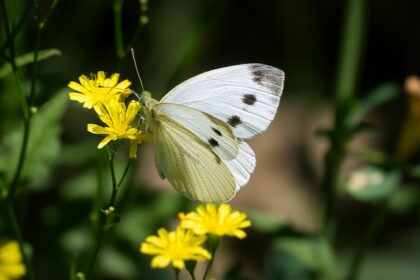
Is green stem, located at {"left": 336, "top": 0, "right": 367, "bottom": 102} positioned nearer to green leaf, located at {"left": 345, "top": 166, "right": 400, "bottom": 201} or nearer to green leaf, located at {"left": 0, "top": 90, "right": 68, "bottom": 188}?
green leaf, located at {"left": 345, "top": 166, "right": 400, "bottom": 201}

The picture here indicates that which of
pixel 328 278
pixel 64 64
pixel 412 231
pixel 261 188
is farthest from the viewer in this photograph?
pixel 261 188

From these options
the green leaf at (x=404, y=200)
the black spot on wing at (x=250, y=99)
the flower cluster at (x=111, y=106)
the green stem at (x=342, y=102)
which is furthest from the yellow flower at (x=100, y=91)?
the green leaf at (x=404, y=200)

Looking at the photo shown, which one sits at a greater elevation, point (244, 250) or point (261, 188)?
point (261, 188)

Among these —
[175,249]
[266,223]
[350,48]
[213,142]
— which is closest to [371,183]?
[266,223]

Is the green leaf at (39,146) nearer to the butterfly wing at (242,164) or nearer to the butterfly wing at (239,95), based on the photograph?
the butterfly wing at (239,95)

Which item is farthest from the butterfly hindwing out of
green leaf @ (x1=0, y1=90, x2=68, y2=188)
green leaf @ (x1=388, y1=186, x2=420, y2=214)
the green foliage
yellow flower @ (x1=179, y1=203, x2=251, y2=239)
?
green leaf @ (x1=388, y1=186, x2=420, y2=214)

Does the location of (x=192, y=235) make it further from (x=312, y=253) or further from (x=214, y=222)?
(x=312, y=253)

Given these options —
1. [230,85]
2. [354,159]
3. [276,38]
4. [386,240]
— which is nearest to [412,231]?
[386,240]

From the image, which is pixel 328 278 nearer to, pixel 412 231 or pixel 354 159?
pixel 412 231
